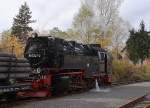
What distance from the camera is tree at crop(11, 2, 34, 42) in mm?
79812

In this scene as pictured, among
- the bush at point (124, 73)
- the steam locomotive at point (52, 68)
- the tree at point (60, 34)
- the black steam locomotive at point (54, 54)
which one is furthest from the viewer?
the tree at point (60, 34)

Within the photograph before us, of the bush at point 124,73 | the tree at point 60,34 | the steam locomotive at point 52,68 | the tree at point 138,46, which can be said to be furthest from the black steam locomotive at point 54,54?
the tree at point 138,46

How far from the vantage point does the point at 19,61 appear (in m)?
18.0

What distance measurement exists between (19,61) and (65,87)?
655 centimetres

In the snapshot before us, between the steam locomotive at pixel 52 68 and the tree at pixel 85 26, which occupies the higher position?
the tree at pixel 85 26

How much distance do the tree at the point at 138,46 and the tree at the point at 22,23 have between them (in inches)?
747

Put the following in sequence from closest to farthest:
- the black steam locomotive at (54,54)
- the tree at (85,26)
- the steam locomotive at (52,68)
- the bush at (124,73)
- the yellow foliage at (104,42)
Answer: the steam locomotive at (52,68)
the black steam locomotive at (54,54)
the bush at (124,73)
the yellow foliage at (104,42)
the tree at (85,26)

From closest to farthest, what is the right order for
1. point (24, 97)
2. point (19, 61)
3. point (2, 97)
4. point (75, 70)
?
point (19, 61) → point (2, 97) → point (24, 97) → point (75, 70)

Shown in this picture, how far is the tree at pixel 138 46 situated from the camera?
7556 centimetres

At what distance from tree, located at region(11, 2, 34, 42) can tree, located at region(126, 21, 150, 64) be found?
19.0 metres

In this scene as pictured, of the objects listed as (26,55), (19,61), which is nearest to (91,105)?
(19,61)

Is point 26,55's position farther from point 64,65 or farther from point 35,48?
point 64,65

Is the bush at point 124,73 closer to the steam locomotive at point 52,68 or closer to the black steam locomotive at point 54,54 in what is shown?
the steam locomotive at point 52,68

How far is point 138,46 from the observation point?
250 feet
